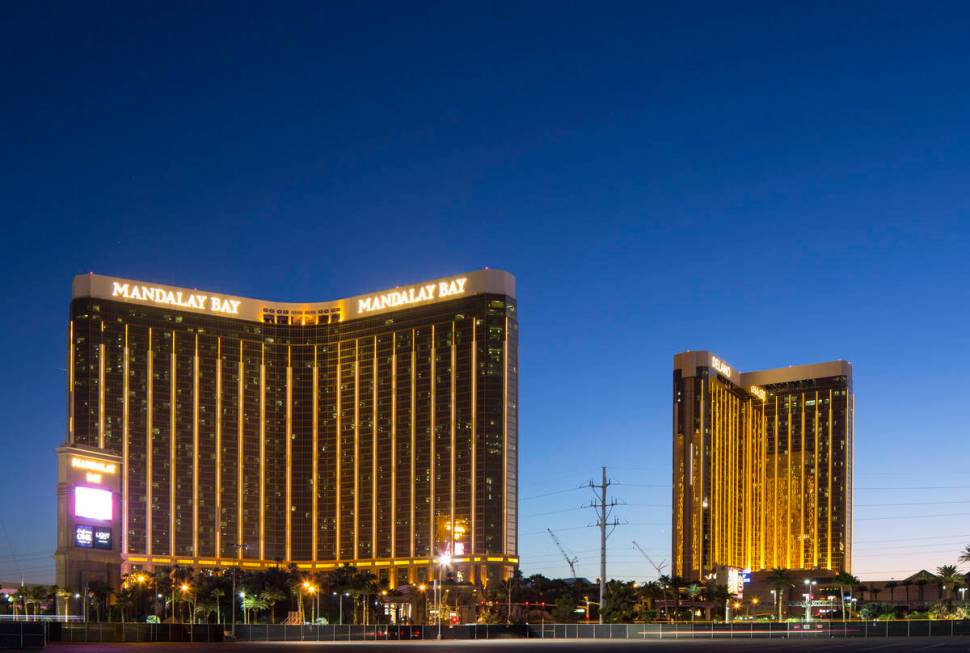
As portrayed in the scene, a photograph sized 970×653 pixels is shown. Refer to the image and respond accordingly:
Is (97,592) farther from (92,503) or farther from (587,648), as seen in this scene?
(587,648)

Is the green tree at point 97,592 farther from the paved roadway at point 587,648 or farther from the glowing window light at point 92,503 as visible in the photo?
the paved roadway at point 587,648

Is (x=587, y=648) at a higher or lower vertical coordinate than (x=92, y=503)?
lower

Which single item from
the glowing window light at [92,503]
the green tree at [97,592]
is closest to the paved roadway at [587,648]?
the glowing window light at [92,503]

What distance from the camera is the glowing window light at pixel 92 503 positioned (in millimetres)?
148000

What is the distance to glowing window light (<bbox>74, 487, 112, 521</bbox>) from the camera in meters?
148

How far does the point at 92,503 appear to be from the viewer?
15000 centimetres

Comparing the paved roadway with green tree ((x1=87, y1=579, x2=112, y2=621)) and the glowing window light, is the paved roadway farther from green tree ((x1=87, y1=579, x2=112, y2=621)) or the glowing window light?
green tree ((x1=87, y1=579, x2=112, y2=621))

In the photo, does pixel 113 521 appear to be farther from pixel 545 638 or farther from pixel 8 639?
pixel 8 639

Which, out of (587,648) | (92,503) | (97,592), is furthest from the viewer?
(97,592)

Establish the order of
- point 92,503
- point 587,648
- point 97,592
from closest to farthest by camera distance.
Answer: point 587,648 → point 92,503 → point 97,592

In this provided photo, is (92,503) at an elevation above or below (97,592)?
above

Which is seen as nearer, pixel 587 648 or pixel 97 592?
pixel 587 648

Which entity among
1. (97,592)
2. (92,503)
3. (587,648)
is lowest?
(97,592)

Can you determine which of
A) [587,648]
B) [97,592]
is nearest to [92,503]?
[97,592]
